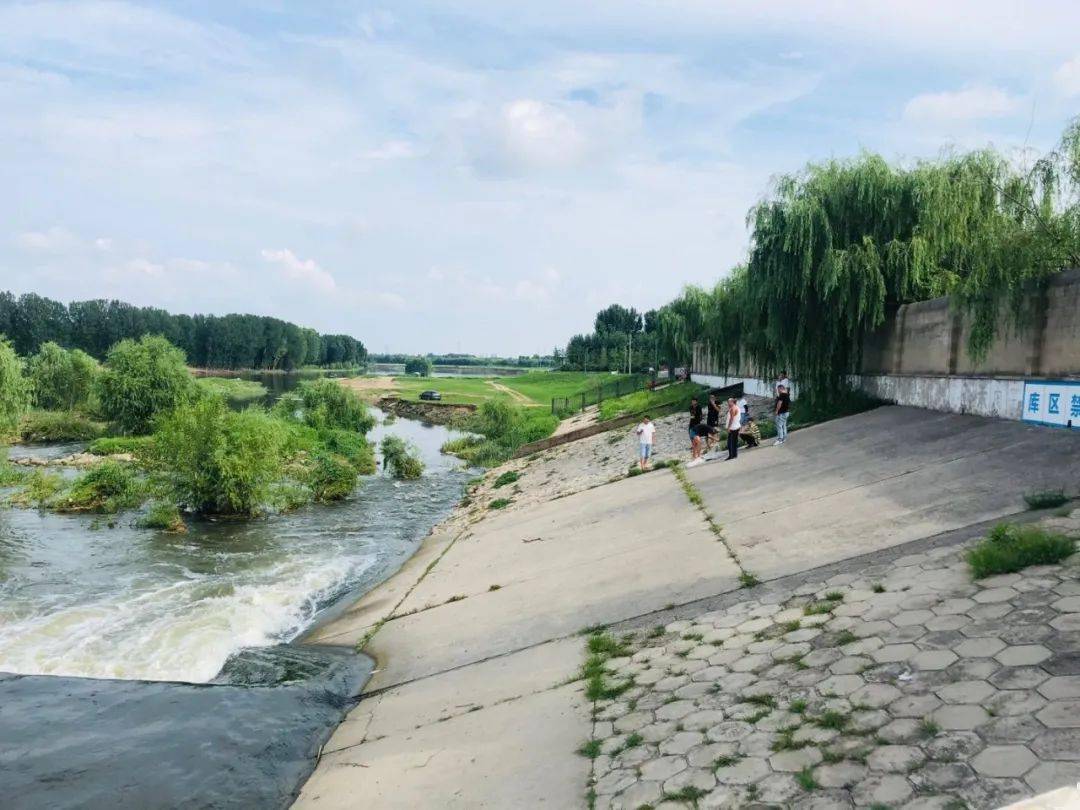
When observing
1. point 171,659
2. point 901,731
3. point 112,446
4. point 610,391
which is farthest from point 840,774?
point 610,391

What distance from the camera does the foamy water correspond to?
11.0 metres

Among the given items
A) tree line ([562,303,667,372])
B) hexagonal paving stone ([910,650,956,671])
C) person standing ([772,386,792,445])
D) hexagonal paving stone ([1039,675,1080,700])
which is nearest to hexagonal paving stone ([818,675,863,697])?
hexagonal paving stone ([910,650,956,671])

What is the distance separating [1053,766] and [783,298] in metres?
17.4

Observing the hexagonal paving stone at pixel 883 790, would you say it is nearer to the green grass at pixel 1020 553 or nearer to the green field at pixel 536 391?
the green grass at pixel 1020 553

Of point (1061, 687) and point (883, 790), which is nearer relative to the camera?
point (883, 790)

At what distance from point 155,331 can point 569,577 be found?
451 ft

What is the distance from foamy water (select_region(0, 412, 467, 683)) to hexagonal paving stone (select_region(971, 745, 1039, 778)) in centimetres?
920

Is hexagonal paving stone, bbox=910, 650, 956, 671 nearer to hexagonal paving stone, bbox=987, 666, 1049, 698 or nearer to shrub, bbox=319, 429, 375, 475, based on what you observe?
hexagonal paving stone, bbox=987, 666, 1049, 698

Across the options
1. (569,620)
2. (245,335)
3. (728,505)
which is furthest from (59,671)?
(245,335)

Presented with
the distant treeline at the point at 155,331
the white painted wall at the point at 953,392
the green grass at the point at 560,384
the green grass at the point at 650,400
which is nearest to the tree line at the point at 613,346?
the green grass at the point at 560,384

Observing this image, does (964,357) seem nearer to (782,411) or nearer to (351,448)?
(782,411)

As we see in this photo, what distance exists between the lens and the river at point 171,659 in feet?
24.5

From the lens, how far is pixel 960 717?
475 centimetres

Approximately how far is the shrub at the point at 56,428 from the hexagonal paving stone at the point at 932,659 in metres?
48.0
